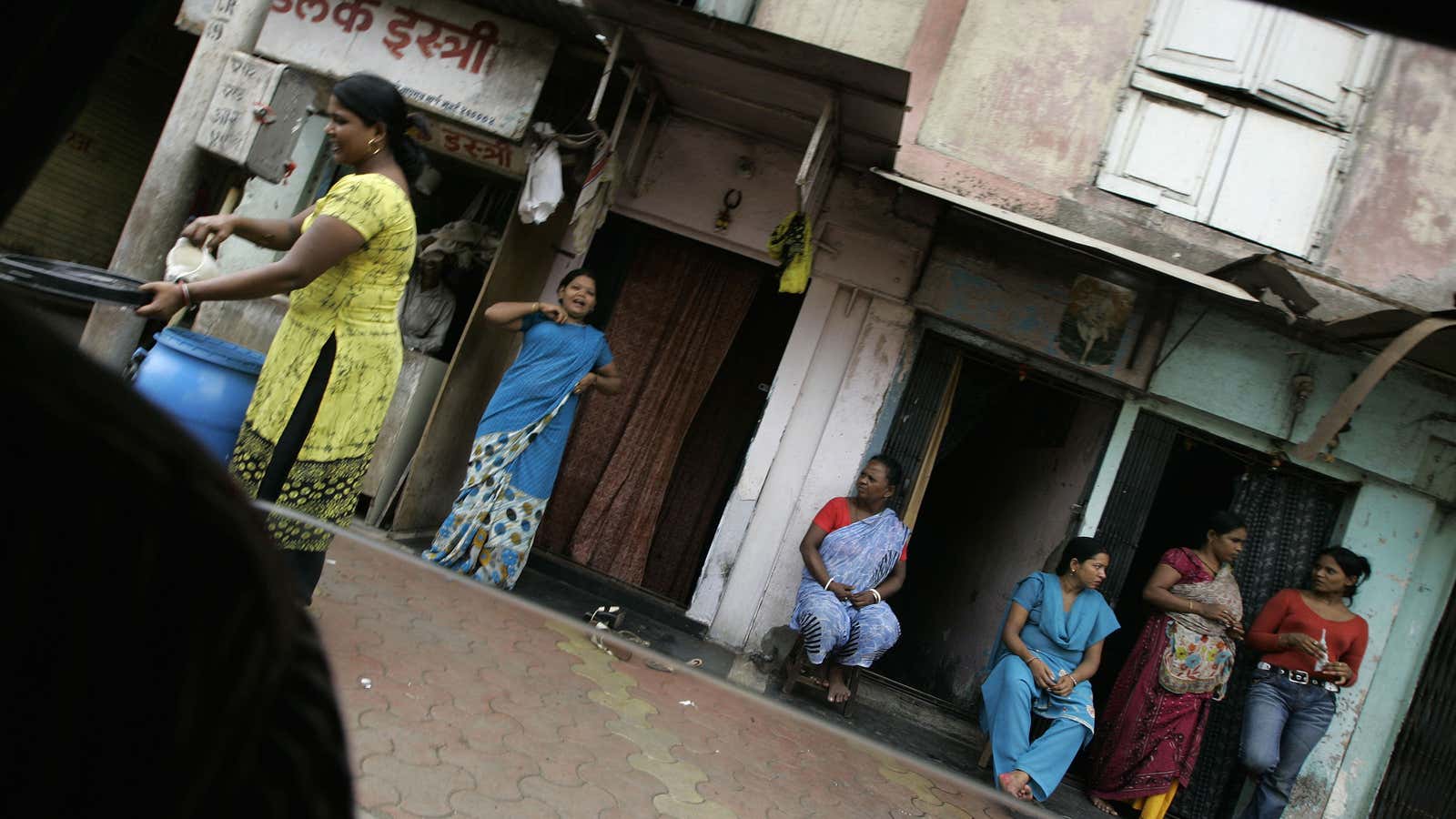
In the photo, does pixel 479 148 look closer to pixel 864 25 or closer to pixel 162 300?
pixel 864 25

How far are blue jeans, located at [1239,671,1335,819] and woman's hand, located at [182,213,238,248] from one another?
19.9 ft

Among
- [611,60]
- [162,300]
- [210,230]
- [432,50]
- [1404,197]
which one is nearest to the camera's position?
[162,300]

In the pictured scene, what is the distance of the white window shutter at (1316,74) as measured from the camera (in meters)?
6.24

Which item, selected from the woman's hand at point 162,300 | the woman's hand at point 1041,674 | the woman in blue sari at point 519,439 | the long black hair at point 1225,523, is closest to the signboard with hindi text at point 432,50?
the woman in blue sari at point 519,439


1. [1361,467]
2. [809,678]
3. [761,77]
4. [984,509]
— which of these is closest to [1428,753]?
[1361,467]

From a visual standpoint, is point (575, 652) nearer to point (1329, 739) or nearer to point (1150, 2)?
point (1329, 739)

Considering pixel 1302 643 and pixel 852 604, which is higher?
pixel 1302 643

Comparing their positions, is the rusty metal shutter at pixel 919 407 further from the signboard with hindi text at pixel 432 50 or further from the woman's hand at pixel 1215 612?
the signboard with hindi text at pixel 432 50

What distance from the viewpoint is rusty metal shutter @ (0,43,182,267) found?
9.64m

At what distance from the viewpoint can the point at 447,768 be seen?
2.70 m

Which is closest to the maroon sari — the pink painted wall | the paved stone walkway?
the paved stone walkway

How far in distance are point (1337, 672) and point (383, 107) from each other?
20.0 feet

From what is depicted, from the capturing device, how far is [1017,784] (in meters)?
4.92

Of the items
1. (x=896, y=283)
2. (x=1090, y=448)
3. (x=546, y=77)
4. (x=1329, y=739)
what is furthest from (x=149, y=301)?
(x=1329, y=739)
